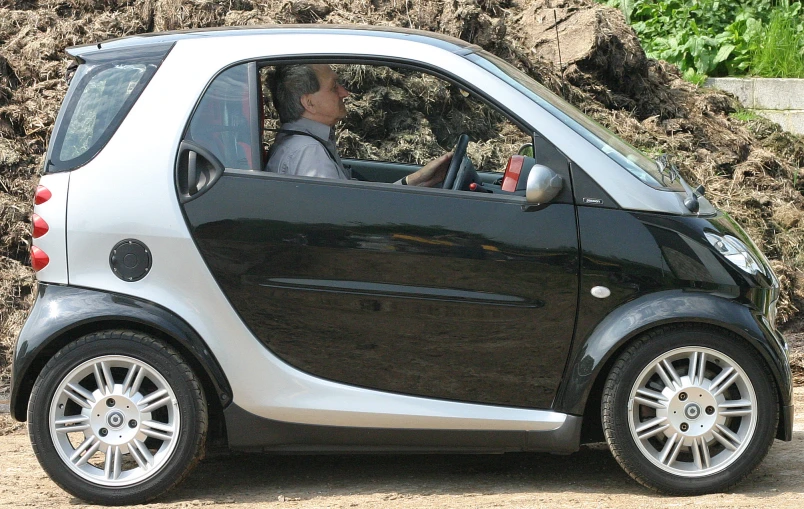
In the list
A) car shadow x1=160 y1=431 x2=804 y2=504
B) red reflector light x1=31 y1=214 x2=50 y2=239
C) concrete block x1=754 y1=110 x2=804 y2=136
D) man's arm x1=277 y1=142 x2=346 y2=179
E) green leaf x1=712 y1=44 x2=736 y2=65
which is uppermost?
green leaf x1=712 y1=44 x2=736 y2=65

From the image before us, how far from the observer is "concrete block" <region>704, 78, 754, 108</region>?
9977 mm

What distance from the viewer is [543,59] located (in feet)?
30.5

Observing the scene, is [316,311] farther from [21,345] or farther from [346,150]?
[346,150]

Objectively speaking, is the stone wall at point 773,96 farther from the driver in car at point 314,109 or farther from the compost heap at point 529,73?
the driver in car at point 314,109

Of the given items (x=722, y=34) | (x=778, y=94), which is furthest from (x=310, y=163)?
(x=722, y=34)

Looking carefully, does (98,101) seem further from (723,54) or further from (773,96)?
(723,54)

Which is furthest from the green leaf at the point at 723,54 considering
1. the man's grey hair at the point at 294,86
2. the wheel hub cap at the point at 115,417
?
the wheel hub cap at the point at 115,417

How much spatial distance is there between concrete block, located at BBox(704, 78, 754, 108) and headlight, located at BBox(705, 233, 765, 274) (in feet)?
20.2

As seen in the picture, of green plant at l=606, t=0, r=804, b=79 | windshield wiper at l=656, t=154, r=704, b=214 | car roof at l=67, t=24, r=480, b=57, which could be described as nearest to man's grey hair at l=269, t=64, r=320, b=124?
car roof at l=67, t=24, r=480, b=57

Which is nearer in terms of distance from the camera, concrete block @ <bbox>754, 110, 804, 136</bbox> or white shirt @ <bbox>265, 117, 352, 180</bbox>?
white shirt @ <bbox>265, 117, 352, 180</bbox>

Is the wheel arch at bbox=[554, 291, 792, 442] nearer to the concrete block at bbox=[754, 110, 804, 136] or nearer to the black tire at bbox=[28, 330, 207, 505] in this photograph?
the black tire at bbox=[28, 330, 207, 505]

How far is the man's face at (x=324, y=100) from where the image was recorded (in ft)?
15.0

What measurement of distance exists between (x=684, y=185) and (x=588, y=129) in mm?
486

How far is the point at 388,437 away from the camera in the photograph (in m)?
4.23
